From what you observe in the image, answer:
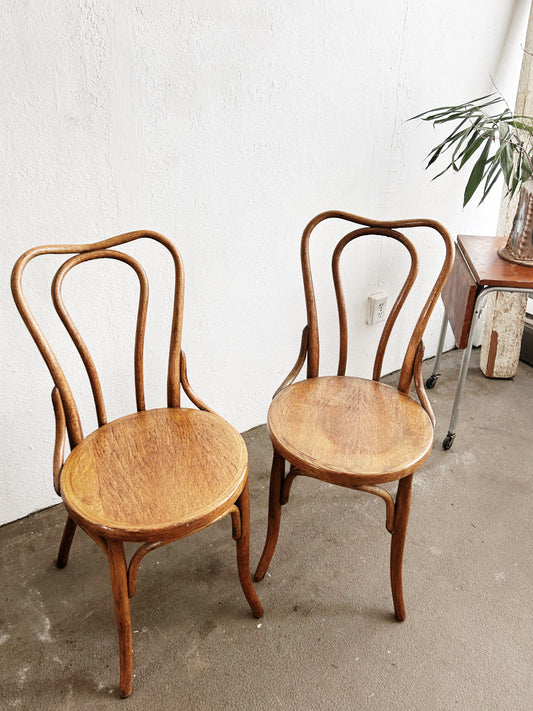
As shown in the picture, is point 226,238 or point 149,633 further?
point 226,238

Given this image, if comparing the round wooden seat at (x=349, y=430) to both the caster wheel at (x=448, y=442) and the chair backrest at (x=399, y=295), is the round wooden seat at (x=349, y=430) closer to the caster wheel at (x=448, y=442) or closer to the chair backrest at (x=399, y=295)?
the chair backrest at (x=399, y=295)

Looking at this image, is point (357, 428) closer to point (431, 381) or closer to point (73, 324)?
point (73, 324)

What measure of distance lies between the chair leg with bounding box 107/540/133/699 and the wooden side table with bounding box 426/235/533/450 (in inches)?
47.3

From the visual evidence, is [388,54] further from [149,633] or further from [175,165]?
[149,633]

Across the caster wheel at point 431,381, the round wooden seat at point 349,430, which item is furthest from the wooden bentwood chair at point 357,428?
the caster wheel at point 431,381

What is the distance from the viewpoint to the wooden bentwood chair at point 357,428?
3.66ft

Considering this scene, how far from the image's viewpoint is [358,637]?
1.26m

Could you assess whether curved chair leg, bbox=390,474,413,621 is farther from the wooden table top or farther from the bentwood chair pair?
the wooden table top

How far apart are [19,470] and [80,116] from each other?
97 cm

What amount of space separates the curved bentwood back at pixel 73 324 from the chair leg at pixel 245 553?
311mm

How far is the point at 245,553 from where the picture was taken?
1.22m

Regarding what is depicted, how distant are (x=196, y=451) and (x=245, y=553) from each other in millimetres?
275

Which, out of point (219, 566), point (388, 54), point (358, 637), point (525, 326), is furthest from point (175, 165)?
point (525, 326)

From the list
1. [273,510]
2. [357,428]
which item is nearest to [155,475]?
[273,510]
